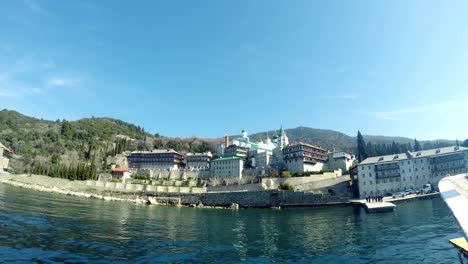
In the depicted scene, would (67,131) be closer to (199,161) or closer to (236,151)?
(199,161)

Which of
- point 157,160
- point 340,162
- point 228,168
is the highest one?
point 157,160

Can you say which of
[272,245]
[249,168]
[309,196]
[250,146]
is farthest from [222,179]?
[272,245]

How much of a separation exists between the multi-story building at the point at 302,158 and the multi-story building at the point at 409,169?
1854 centimetres

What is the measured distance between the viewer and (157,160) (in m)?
130

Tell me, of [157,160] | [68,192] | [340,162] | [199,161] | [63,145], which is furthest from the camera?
[63,145]

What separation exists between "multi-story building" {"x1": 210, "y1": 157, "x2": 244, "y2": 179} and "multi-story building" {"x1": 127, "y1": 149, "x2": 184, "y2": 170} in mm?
21905

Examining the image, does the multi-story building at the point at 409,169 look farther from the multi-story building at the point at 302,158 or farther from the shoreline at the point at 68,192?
the shoreline at the point at 68,192

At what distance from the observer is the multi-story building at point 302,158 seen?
325 feet

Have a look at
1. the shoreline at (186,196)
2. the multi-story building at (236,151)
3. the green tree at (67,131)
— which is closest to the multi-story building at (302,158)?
the shoreline at (186,196)

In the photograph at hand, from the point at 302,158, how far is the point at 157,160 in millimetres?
64366

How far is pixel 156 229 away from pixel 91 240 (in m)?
10.2

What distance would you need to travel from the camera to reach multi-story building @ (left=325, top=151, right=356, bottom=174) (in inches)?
3941

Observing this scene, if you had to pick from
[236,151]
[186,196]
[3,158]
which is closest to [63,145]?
[3,158]

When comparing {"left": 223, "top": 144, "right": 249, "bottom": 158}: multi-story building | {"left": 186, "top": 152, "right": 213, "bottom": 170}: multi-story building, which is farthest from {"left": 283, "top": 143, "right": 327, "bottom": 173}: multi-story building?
{"left": 186, "top": 152, "right": 213, "bottom": 170}: multi-story building
